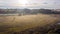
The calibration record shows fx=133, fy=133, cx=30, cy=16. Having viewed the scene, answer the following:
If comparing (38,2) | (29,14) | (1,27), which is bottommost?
(1,27)

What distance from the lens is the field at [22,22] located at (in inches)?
48.9

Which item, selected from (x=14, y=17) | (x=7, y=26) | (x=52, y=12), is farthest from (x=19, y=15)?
(x=52, y=12)

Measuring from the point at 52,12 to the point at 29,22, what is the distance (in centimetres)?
24

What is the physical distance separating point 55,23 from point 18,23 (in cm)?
36

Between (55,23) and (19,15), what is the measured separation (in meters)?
0.36

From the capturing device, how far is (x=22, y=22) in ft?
4.14

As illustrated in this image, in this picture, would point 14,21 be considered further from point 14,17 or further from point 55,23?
point 55,23

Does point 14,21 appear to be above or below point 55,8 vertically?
below

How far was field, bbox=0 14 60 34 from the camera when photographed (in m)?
1.24

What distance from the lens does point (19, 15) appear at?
1.26 m

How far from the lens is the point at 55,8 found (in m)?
1.27

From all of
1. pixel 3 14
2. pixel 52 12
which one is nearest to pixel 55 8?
pixel 52 12

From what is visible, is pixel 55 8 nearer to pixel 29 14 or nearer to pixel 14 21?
pixel 29 14

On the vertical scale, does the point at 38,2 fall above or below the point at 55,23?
above
